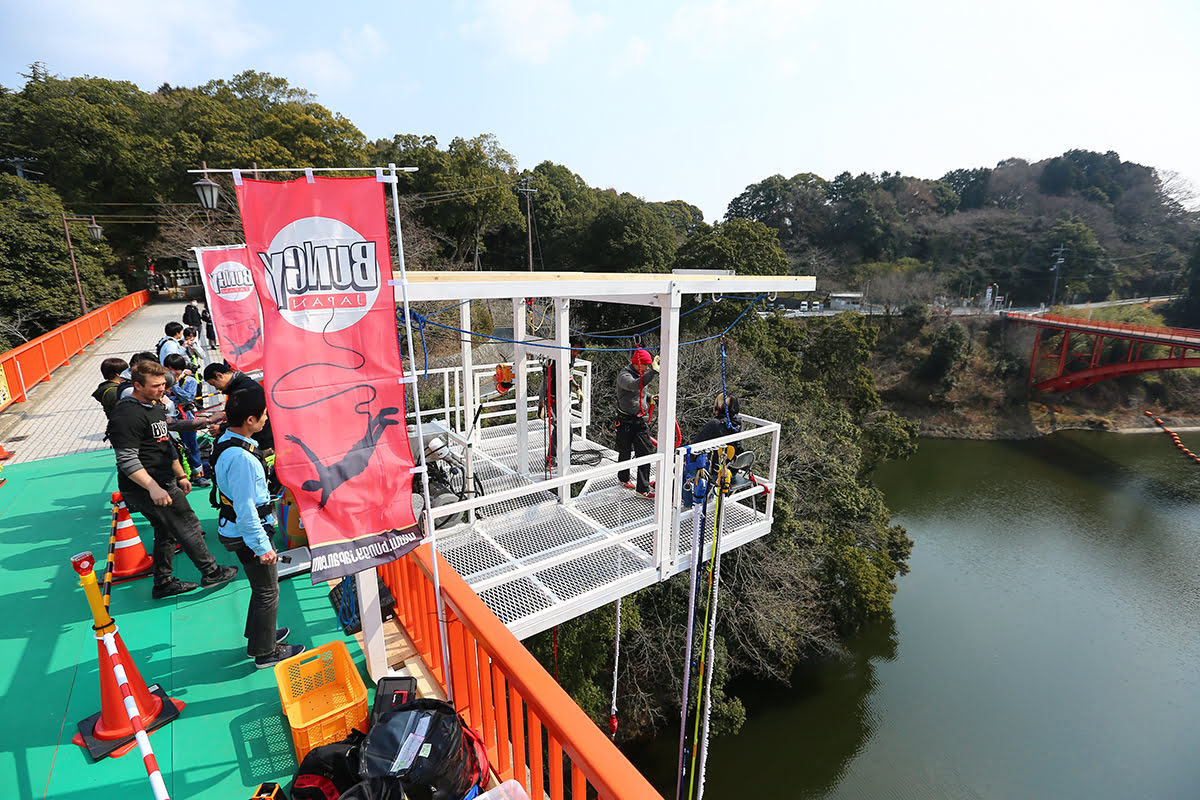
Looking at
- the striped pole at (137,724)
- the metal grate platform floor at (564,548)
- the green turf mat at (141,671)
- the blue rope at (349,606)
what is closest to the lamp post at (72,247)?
the green turf mat at (141,671)

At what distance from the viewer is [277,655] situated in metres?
3.64

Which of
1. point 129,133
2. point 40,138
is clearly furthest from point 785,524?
point 40,138

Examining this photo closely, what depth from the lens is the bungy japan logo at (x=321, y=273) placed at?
2.50 meters

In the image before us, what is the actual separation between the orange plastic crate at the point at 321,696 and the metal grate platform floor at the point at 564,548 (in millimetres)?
1180

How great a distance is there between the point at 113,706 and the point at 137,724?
1116mm

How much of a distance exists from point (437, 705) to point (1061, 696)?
685 inches

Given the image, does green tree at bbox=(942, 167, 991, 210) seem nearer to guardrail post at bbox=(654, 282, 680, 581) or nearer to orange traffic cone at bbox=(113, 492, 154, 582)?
guardrail post at bbox=(654, 282, 680, 581)

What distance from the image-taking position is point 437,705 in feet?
8.09

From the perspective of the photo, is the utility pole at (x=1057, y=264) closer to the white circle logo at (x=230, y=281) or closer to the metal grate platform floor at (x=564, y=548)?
the metal grate platform floor at (x=564, y=548)

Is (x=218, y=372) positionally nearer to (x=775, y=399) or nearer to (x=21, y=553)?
(x=21, y=553)

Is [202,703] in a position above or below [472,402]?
below

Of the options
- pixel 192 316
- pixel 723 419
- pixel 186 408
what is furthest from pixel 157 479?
pixel 192 316

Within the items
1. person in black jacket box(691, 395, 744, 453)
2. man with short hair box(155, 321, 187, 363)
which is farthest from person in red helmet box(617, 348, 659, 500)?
man with short hair box(155, 321, 187, 363)

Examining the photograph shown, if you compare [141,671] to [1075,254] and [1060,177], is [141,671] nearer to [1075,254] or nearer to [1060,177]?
[1075,254]
